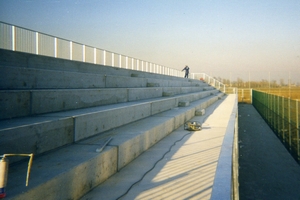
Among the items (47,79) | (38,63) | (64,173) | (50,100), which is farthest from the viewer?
(38,63)

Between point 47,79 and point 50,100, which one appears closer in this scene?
point 50,100

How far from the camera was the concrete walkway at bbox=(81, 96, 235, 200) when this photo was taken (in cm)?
294

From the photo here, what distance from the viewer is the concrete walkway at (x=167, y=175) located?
2943 millimetres

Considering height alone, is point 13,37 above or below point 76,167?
above

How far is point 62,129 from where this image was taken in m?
3.40

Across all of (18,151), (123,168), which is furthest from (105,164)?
(18,151)

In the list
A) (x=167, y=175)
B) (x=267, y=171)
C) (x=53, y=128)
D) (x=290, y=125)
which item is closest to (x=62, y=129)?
(x=53, y=128)

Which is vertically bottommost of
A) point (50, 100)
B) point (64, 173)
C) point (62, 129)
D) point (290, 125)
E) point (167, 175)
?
point (290, 125)

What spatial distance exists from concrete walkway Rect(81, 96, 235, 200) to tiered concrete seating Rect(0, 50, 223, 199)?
0.17m

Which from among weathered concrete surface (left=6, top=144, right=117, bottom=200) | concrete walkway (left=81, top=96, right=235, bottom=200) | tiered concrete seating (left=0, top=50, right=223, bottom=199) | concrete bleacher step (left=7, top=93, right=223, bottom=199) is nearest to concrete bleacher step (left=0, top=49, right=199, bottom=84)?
tiered concrete seating (left=0, top=50, right=223, bottom=199)

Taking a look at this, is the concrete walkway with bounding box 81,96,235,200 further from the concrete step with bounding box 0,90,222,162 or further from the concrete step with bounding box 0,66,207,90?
the concrete step with bounding box 0,66,207,90

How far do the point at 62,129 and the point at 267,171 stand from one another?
6532 millimetres

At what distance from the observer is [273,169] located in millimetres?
7816

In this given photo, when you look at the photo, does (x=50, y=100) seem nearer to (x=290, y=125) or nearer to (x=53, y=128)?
(x=53, y=128)
